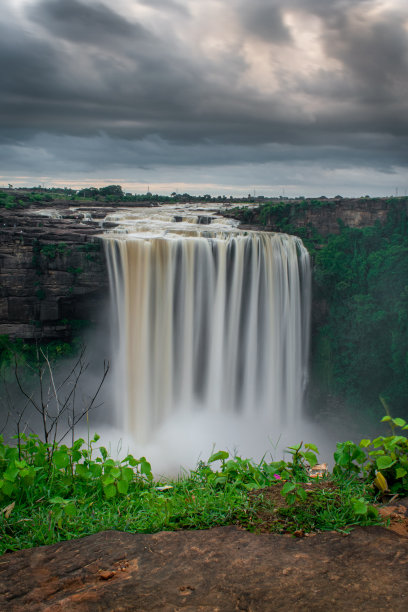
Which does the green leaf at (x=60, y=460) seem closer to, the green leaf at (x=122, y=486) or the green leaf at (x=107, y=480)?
the green leaf at (x=107, y=480)

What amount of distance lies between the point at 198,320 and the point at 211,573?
1456 centimetres

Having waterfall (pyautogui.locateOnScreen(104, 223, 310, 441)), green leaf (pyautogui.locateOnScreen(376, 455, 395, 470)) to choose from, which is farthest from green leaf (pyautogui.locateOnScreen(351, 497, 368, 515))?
waterfall (pyautogui.locateOnScreen(104, 223, 310, 441))

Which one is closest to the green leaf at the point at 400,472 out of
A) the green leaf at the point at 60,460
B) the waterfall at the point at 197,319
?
the green leaf at the point at 60,460

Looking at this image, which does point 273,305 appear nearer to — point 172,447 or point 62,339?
point 172,447

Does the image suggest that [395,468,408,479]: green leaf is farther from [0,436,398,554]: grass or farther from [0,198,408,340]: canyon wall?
[0,198,408,340]: canyon wall

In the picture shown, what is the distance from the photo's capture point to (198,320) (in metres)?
16.8

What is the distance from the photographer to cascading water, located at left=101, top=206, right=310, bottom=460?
16.3 m

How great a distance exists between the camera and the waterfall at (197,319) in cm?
1627

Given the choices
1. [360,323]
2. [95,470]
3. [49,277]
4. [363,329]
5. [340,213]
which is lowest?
[363,329]

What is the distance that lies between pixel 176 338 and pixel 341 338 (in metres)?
8.64

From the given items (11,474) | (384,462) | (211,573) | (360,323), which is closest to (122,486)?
(11,474)

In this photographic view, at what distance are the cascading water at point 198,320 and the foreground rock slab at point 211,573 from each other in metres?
13.8

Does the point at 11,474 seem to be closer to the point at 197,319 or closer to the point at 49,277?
the point at 197,319

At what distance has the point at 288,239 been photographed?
59.8ft
